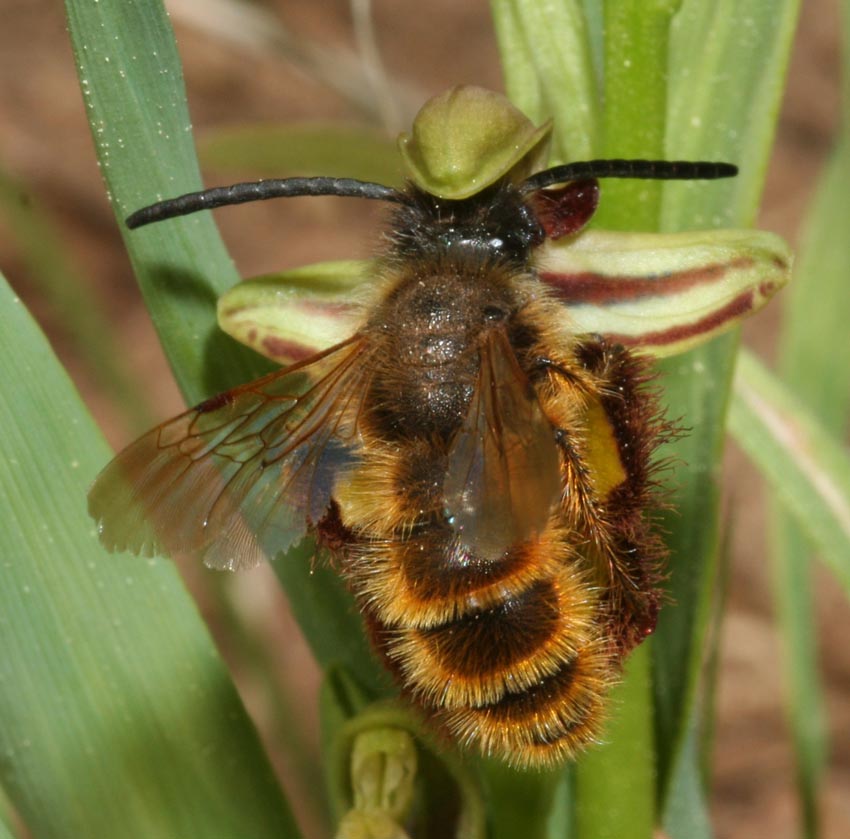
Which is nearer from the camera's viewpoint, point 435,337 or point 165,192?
point 435,337

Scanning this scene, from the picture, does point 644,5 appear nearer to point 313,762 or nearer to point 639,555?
point 639,555

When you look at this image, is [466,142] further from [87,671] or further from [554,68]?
[87,671]

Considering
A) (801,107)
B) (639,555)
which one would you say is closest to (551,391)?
(639,555)

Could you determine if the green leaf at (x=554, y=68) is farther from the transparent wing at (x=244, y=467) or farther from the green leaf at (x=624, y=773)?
the green leaf at (x=624, y=773)

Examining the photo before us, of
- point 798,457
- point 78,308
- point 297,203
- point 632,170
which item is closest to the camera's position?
point 632,170

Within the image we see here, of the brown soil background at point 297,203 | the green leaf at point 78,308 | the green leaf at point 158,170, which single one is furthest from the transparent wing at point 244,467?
the brown soil background at point 297,203

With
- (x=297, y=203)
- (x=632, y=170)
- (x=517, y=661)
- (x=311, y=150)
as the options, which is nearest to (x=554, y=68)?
(x=632, y=170)

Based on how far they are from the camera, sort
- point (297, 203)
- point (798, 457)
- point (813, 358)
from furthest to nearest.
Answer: point (297, 203) < point (813, 358) < point (798, 457)
